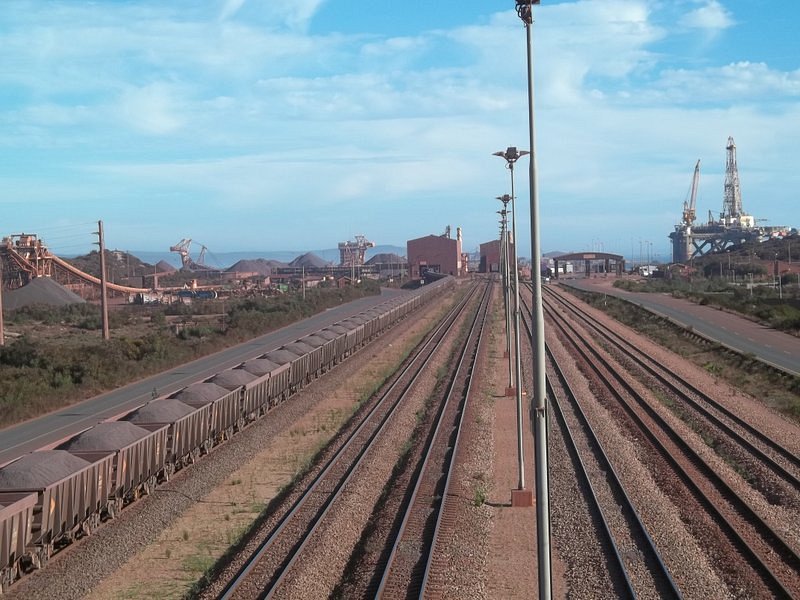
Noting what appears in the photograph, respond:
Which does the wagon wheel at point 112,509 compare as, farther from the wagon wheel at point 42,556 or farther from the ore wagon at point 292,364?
the ore wagon at point 292,364

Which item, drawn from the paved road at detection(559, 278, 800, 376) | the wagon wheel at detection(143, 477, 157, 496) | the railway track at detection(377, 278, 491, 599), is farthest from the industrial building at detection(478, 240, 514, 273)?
the wagon wheel at detection(143, 477, 157, 496)

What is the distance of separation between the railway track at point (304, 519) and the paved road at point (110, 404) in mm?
7243

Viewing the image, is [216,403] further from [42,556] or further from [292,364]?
[292,364]

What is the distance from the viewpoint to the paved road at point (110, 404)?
2638cm

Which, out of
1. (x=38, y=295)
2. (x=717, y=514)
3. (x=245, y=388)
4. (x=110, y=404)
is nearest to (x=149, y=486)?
(x=245, y=388)

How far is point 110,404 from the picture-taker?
110 ft

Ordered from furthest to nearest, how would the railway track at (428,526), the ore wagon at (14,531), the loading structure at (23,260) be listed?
the loading structure at (23,260) → the railway track at (428,526) → the ore wagon at (14,531)

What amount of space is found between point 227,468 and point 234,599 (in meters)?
9.33

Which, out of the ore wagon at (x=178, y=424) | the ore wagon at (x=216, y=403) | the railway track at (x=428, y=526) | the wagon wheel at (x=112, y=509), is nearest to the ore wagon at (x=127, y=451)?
the wagon wheel at (x=112, y=509)

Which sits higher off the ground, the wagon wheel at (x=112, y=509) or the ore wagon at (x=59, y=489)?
the ore wagon at (x=59, y=489)

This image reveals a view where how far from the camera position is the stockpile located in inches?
3423

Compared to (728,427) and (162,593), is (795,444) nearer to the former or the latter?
(728,427)

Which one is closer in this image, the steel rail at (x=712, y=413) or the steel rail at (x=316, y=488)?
the steel rail at (x=316, y=488)

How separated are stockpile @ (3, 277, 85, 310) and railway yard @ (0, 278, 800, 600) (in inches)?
2459
